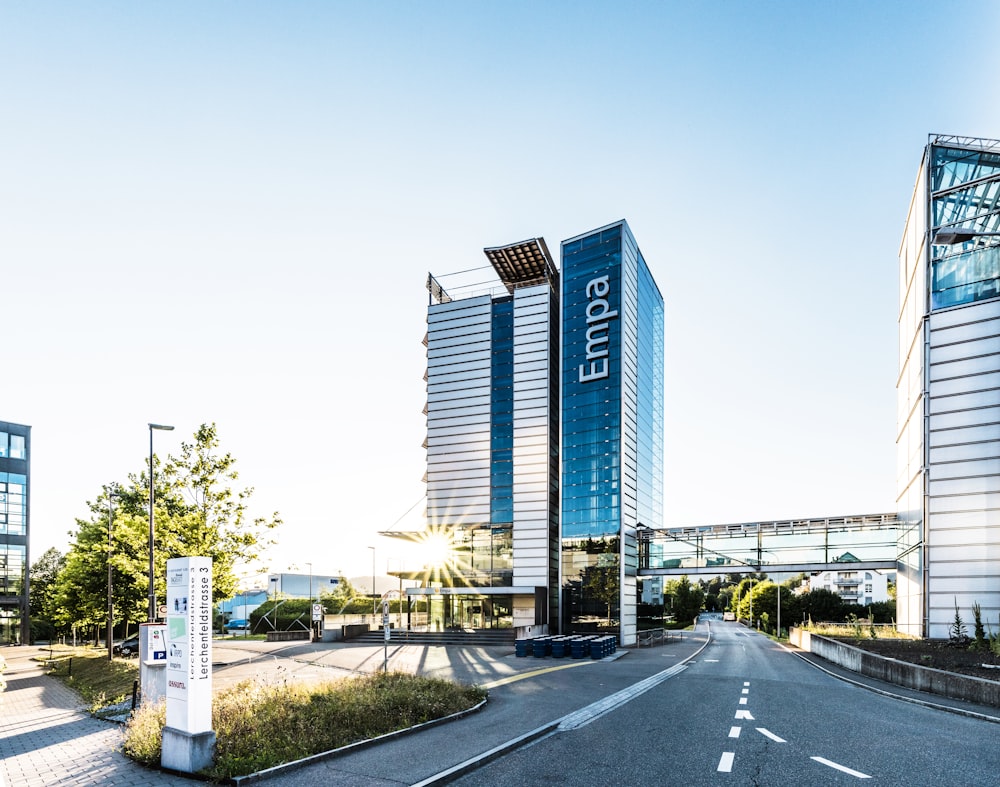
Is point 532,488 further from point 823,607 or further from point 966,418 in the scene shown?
point 823,607

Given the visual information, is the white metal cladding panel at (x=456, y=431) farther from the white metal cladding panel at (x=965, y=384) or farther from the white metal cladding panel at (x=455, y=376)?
the white metal cladding panel at (x=965, y=384)

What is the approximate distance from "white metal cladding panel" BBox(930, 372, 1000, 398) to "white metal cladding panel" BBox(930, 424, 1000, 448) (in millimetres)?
1853

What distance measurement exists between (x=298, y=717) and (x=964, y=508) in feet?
110

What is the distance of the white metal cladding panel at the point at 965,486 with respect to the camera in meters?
34.0

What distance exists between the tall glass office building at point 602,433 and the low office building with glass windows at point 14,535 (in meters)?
54.7

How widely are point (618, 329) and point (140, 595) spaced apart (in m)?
35.4

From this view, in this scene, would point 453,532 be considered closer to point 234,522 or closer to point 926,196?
point 234,522

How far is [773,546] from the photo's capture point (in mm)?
49438

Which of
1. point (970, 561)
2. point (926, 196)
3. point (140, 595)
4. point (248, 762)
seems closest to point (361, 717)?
point (248, 762)

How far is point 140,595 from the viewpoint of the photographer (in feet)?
110

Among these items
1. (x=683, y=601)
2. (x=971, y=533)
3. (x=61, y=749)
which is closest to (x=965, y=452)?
(x=971, y=533)

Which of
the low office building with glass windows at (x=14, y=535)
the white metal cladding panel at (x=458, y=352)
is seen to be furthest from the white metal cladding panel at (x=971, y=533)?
the low office building with glass windows at (x=14, y=535)

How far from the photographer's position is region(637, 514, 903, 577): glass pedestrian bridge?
149 ft

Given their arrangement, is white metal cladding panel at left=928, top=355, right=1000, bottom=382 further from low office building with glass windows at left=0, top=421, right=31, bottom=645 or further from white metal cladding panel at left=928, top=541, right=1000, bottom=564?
low office building with glass windows at left=0, top=421, right=31, bottom=645
